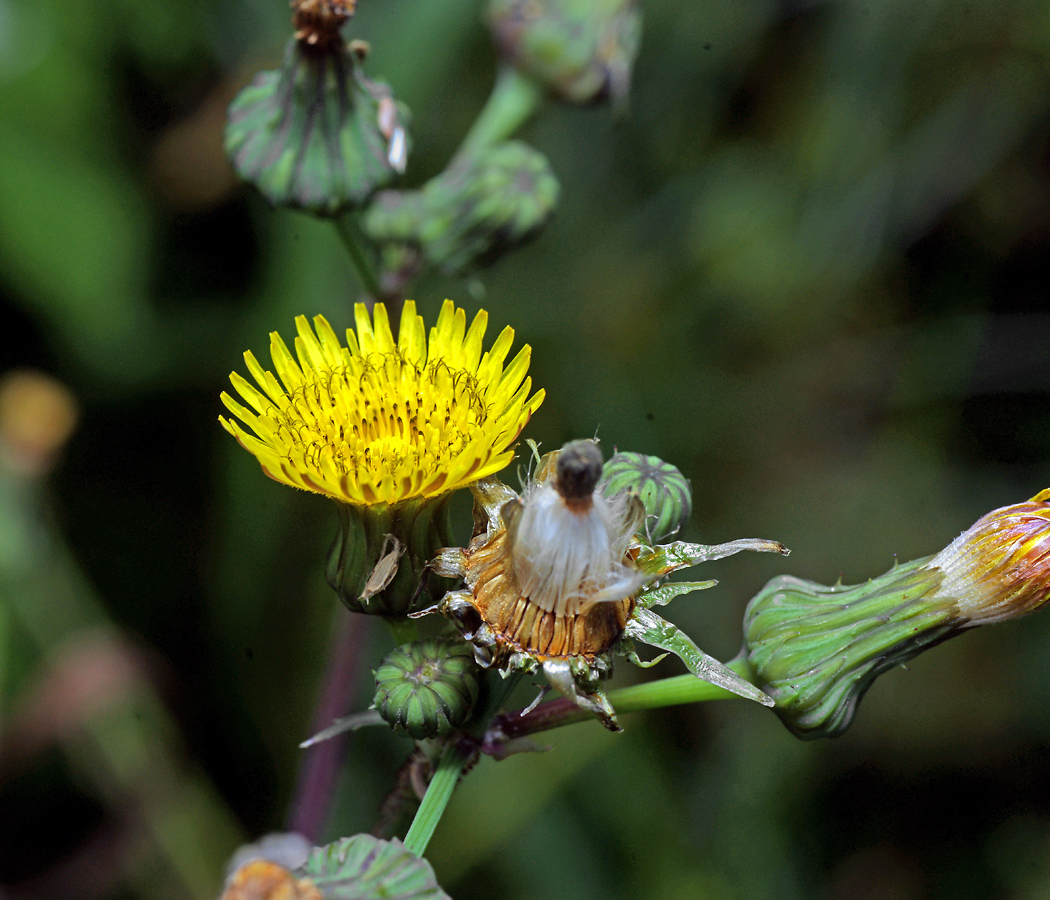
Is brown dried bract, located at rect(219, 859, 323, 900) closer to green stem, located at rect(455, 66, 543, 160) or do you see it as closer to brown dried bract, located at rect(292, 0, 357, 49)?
brown dried bract, located at rect(292, 0, 357, 49)

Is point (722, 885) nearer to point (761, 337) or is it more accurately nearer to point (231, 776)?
point (231, 776)

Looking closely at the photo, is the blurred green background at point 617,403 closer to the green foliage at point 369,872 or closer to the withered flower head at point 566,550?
the green foliage at point 369,872

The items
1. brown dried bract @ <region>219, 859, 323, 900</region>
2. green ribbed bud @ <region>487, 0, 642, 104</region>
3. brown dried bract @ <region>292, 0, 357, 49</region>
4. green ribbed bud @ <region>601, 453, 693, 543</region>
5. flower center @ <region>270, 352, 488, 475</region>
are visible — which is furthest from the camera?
green ribbed bud @ <region>487, 0, 642, 104</region>

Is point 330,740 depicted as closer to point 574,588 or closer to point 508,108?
point 574,588


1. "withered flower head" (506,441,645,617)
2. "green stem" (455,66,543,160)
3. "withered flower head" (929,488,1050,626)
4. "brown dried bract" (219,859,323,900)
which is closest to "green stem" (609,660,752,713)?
"withered flower head" (506,441,645,617)

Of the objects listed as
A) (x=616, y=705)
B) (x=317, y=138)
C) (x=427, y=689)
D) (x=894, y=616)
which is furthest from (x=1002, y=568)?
(x=317, y=138)

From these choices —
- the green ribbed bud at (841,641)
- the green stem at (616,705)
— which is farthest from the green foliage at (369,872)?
the green ribbed bud at (841,641)
